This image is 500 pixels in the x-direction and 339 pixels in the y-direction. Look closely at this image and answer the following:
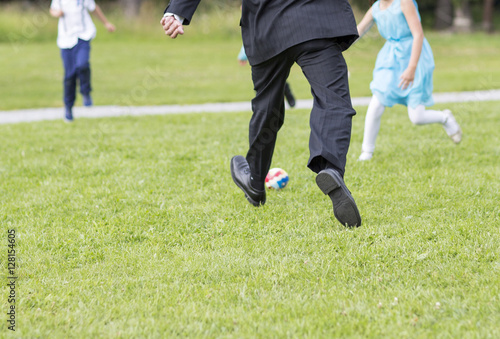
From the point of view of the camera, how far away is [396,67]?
16.5 ft

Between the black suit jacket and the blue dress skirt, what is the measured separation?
188cm

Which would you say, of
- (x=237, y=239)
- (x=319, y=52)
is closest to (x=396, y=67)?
(x=319, y=52)

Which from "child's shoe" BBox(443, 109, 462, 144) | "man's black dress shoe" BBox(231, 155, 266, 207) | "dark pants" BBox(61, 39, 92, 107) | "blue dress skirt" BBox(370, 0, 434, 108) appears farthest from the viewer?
"dark pants" BBox(61, 39, 92, 107)

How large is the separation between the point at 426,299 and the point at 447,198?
1684 millimetres

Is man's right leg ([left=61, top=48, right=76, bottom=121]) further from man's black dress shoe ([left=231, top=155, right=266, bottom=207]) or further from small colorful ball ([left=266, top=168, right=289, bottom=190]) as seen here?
man's black dress shoe ([left=231, top=155, right=266, bottom=207])

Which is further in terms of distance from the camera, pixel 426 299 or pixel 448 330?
pixel 426 299

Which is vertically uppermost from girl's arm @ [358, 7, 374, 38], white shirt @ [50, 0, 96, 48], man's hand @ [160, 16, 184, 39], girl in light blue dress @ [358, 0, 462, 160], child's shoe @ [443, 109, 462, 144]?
man's hand @ [160, 16, 184, 39]

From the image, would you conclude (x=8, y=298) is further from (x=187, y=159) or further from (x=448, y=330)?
(x=187, y=159)

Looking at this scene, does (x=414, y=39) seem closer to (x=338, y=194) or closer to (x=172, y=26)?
(x=338, y=194)

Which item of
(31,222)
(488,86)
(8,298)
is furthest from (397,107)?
(8,298)

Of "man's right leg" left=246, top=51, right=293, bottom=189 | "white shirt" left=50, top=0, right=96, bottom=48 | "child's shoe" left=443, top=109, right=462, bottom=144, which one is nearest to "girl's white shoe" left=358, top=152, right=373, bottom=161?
"child's shoe" left=443, top=109, right=462, bottom=144

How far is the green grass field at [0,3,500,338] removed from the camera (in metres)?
2.42

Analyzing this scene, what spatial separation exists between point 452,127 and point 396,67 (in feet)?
2.99

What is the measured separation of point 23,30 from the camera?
2177 cm
